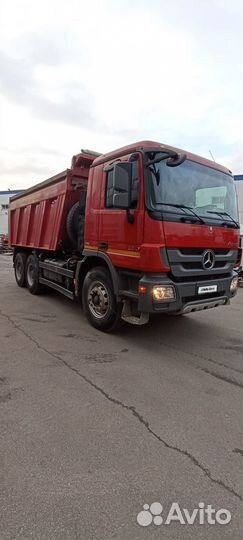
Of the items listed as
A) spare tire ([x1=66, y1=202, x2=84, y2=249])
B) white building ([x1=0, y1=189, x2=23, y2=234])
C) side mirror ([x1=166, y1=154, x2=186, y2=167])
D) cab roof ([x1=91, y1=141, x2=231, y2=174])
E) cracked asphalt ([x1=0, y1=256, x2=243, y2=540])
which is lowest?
cracked asphalt ([x1=0, y1=256, x2=243, y2=540])

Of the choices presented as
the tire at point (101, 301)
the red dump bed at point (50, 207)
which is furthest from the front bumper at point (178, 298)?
the red dump bed at point (50, 207)

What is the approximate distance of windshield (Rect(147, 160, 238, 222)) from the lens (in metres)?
4.20

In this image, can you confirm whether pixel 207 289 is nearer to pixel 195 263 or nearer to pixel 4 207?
pixel 195 263

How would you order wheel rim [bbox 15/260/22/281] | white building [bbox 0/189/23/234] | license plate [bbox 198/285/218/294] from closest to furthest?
1. license plate [bbox 198/285/218/294]
2. wheel rim [bbox 15/260/22/281]
3. white building [bbox 0/189/23/234]

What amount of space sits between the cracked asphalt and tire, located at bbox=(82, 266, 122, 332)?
0.93 ft

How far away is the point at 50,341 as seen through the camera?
16.0ft

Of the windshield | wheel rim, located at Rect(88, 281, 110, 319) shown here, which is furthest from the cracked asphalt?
the windshield

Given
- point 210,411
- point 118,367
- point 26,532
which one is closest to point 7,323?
point 118,367

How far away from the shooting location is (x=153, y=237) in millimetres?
4105

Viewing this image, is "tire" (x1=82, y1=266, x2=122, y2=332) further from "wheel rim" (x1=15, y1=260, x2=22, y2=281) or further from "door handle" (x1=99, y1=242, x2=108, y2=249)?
"wheel rim" (x1=15, y1=260, x2=22, y2=281)

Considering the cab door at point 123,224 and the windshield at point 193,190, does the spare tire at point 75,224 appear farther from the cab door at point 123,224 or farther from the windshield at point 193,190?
the windshield at point 193,190

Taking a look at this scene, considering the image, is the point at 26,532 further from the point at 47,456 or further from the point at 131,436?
the point at 131,436

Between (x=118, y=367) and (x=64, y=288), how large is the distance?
116 inches

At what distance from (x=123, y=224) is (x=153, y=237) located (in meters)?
0.63
